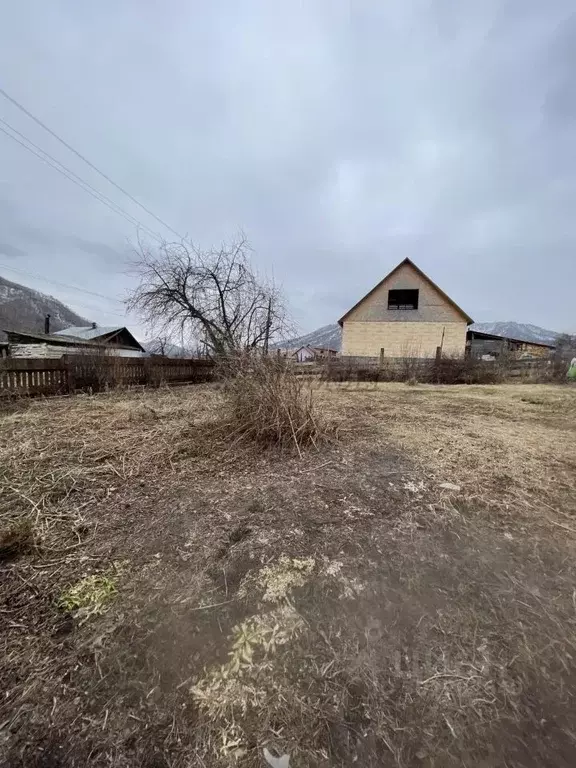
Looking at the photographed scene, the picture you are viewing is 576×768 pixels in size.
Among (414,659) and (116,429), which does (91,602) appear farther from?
(116,429)

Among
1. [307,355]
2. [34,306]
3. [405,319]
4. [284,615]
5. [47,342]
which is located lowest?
[284,615]

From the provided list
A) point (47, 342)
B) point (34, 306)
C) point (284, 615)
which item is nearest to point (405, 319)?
point (284, 615)

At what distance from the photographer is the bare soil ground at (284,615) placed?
2.77 feet

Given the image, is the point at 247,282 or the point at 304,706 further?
the point at 247,282

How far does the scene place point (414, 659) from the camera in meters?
1.05

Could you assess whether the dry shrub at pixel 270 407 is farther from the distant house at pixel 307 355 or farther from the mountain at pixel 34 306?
the mountain at pixel 34 306

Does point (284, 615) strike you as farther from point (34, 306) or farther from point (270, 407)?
point (34, 306)

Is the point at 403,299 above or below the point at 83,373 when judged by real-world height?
above

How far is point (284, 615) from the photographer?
3.99 ft

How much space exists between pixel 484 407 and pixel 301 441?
176 inches

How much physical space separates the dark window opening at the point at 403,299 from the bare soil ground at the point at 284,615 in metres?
18.0

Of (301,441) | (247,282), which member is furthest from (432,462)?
(247,282)

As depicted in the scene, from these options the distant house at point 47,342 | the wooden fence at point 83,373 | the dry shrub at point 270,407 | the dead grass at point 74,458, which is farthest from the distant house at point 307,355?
the distant house at point 47,342

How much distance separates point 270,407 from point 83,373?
5775mm
